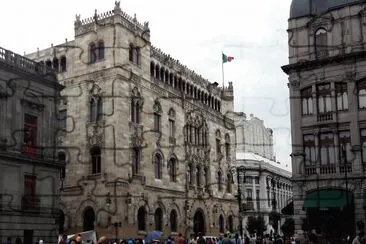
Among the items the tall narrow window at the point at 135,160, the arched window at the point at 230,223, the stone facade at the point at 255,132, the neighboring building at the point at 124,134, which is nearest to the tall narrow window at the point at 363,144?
the stone facade at the point at 255,132

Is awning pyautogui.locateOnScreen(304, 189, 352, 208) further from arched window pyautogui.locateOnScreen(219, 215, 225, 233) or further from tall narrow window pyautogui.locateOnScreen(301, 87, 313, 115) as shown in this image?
arched window pyautogui.locateOnScreen(219, 215, 225, 233)

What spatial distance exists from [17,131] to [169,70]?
20030mm

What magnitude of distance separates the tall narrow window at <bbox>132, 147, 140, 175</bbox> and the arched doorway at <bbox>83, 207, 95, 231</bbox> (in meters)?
4.23

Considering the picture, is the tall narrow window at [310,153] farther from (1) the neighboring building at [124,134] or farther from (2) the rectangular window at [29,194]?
(2) the rectangular window at [29,194]

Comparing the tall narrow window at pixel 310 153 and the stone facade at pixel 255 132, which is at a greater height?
the stone facade at pixel 255 132

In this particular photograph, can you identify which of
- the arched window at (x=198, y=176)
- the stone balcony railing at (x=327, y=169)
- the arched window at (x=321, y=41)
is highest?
the arched window at (x=321, y=41)

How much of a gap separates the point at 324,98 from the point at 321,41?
3.58m

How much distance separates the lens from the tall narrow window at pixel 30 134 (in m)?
33.8

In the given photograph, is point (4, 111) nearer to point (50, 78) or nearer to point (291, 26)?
point (50, 78)

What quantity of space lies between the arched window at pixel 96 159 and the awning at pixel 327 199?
16.1m

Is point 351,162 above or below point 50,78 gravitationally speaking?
below

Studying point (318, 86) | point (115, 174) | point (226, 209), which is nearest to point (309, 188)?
point (318, 86)

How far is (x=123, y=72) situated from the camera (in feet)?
144

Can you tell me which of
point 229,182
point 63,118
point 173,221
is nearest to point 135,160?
point 63,118
